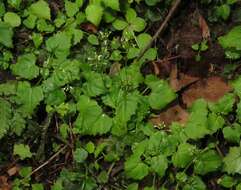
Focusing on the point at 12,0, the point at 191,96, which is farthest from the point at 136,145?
the point at 12,0

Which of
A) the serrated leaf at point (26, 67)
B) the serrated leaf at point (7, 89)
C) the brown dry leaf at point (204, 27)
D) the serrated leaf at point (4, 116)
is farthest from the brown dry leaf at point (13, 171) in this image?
the brown dry leaf at point (204, 27)

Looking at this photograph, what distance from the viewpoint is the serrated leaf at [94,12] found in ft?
10.1

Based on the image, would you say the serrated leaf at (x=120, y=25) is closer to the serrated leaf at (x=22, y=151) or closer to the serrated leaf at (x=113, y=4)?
the serrated leaf at (x=113, y=4)

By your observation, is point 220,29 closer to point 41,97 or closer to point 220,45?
point 220,45

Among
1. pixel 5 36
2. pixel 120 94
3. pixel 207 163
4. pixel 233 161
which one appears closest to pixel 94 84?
pixel 120 94

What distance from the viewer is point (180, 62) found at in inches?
129

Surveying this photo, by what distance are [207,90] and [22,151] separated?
1.21 m

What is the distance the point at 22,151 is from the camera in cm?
306

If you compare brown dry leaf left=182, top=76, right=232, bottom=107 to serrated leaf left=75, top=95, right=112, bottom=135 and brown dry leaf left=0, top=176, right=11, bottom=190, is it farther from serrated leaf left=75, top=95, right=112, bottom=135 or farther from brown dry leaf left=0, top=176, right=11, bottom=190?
brown dry leaf left=0, top=176, right=11, bottom=190

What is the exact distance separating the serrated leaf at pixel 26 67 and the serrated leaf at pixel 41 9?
1.00ft

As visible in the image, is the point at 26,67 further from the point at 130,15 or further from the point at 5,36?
the point at 130,15

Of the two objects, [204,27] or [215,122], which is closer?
[215,122]

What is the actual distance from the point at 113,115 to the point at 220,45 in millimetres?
854

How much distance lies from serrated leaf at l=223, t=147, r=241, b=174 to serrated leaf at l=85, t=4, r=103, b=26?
3.69 ft
